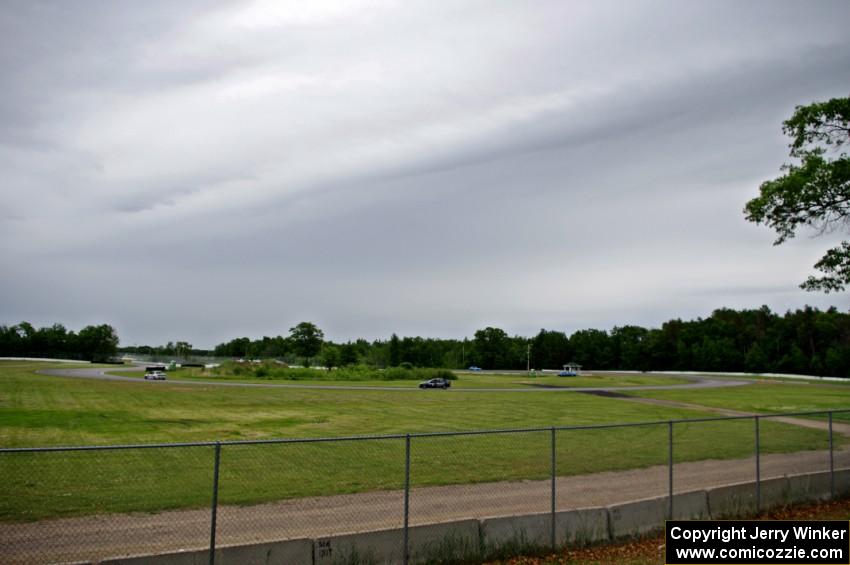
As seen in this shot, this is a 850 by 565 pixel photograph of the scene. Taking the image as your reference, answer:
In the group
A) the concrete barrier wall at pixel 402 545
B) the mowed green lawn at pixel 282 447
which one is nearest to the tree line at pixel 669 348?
the mowed green lawn at pixel 282 447

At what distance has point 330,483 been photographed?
622 inches

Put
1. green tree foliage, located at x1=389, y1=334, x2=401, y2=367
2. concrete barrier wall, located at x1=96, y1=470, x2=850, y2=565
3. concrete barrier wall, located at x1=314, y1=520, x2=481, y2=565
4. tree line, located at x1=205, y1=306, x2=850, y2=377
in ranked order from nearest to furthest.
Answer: concrete barrier wall, located at x1=96, y1=470, x2=850, y2=565 → concrete barrier wall, located at x1=314, y1=520, x2=481, y2=565 → tree line, located at x1=205, y1=306, x2=850, y2=377 → green tree foliage, located at x1=389, y1=334, x2=401, y2=367

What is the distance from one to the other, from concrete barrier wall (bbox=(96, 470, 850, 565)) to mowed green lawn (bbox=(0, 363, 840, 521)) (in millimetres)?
4756

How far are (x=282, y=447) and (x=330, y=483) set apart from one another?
6.38 meters

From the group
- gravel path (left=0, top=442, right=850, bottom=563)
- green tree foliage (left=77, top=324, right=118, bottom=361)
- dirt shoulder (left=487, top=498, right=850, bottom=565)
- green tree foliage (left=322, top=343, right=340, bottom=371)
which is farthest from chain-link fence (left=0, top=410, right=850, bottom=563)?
green tree foliage (left=77, top=324, right=118, bottom=361)

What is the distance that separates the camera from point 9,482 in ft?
48.4

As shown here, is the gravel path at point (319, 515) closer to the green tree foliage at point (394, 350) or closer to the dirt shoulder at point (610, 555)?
the dirt shoulder at point (610, 555)

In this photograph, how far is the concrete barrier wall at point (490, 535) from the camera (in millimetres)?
8648

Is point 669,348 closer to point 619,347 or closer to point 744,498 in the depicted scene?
point 619,347

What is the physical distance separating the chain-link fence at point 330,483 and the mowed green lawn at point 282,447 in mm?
80

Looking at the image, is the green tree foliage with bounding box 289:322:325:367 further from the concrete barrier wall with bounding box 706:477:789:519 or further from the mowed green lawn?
the concrete barrier wall with bounding box 706:477:789:519

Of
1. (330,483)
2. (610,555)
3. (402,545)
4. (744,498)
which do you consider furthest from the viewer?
(330,483)

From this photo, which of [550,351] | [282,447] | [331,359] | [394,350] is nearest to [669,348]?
[550,351]

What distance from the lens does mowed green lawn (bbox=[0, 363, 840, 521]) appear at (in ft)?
47.2
